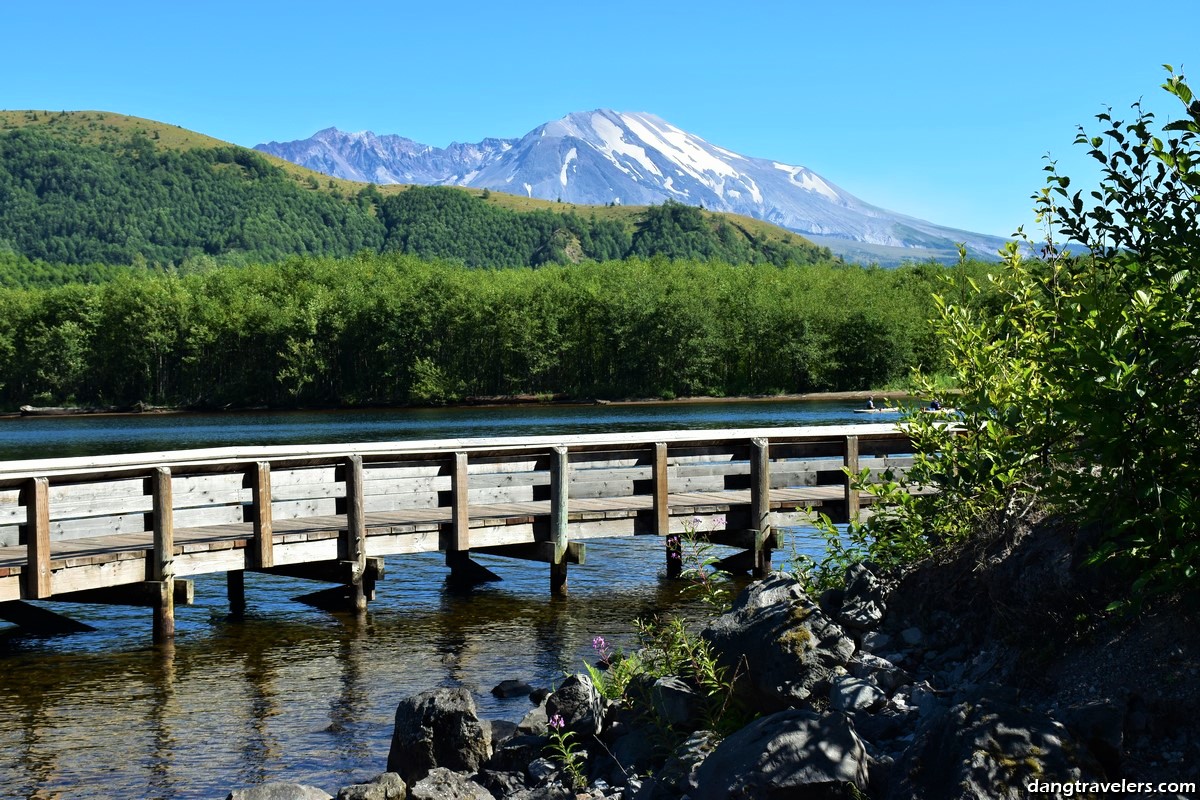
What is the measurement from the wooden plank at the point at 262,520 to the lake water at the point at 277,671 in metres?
1.24

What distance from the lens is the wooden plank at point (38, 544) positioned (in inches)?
561

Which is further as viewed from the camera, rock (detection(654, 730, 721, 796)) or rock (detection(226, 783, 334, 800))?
rock (detection(226, 783, 334, 800))

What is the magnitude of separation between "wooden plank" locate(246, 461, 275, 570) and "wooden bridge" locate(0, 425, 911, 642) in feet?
0.06

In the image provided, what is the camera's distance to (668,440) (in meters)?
19.1

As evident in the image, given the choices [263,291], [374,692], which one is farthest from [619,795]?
[263,291]

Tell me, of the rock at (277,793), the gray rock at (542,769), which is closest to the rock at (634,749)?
the gray rock at (542,769)

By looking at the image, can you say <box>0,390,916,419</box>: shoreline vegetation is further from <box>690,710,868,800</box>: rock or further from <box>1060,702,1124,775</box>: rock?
<box>1060,702,1124,775</box>: rock

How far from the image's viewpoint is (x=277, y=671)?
14.8 m

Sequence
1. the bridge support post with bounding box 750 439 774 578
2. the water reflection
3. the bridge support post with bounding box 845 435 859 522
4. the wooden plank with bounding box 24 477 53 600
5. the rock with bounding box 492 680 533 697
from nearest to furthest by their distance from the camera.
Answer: the rock with bounding box 492 680 533 697
the wooden plank with bounding box 24 477 53 600
the bridge support post with bounding box 750 439 774 578
the bridge support post with bounding box 845 435 859 522
the water reflection

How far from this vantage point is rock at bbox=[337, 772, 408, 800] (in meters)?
9.16

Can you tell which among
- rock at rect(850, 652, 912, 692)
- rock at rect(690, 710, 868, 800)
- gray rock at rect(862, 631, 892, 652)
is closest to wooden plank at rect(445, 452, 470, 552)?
gray rock at rect(862, 631, 892, 652)

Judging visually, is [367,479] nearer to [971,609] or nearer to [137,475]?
[137,475]

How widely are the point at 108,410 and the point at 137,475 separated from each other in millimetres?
106972

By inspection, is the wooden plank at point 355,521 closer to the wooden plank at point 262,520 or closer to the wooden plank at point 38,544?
the wooden plank at point 262,520
